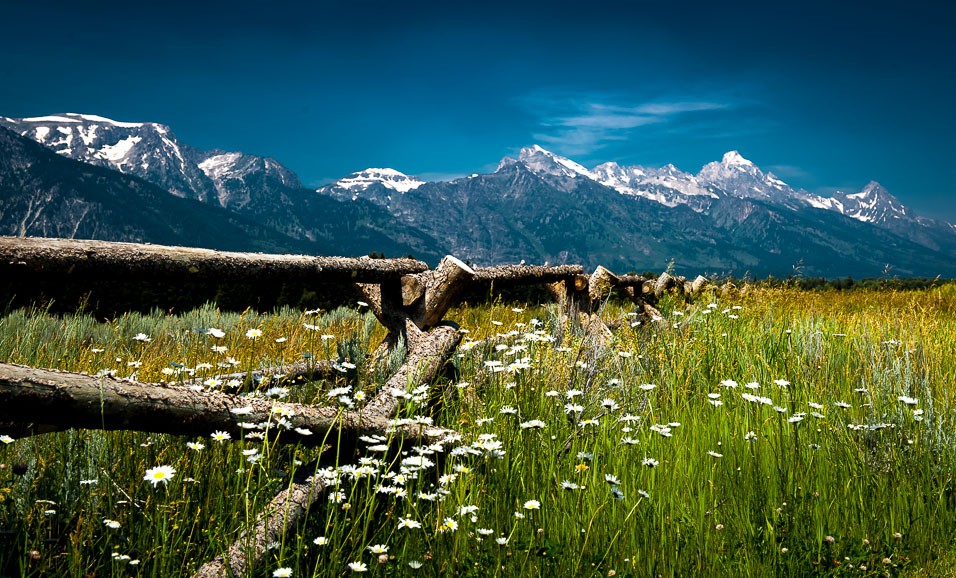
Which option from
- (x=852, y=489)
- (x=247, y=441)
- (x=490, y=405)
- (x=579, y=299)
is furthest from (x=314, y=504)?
(x=579, y=299)

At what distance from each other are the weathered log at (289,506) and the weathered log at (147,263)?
29.9 inches

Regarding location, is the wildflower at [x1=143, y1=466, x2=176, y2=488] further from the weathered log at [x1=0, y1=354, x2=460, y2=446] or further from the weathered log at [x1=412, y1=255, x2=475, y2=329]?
the weathered log at [x1=412, y1=255, x2=475, y2=329]

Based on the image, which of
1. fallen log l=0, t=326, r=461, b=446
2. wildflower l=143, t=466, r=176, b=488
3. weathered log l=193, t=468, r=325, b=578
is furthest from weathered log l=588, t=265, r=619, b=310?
wildflower l=143, t=466, r=176, b=488

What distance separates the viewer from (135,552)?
2.29 meters

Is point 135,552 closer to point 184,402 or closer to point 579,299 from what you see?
point 184,402

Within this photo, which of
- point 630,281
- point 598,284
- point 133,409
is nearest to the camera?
point 133,409

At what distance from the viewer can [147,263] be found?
276 centimetres

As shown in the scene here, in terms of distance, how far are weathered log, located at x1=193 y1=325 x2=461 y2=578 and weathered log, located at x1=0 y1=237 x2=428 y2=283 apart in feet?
2.49

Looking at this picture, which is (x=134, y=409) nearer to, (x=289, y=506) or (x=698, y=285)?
(x=289, y=506)

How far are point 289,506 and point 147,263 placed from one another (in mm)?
1384

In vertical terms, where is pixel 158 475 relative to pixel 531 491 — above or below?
above

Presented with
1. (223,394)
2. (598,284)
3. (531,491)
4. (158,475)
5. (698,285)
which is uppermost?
(698,285)

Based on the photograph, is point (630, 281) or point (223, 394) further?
point (630, 281)

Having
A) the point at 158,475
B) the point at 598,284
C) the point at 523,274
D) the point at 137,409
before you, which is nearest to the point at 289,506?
the point at 158,475
